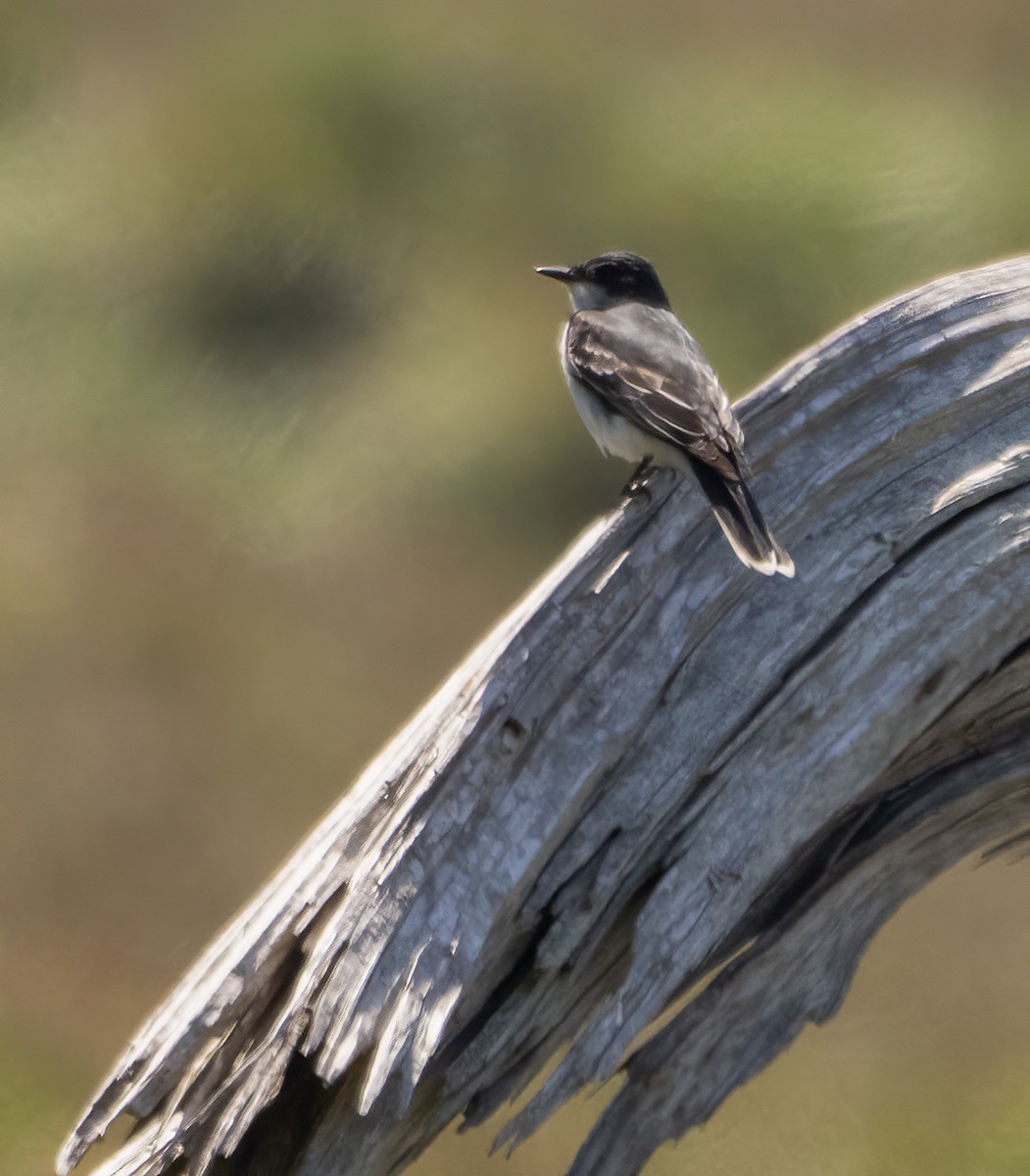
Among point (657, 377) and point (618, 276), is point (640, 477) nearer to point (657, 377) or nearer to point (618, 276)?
point (657, 377)

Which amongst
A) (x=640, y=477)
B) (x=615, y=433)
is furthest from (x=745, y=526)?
(x=615, y=433)

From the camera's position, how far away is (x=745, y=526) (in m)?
4.15

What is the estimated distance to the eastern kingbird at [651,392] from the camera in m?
4.24

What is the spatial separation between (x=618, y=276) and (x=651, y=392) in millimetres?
1433

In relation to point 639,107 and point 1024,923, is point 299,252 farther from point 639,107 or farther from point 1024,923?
point 1024,923

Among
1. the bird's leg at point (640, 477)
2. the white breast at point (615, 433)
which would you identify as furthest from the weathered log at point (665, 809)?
the white breast at point (615, 433)

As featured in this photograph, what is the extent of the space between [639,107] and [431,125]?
1702 millimetres

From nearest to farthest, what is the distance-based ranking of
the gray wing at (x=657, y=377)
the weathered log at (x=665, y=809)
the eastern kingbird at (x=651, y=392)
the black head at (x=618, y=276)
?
the weathered log at (x=665, y=809) → the eastern kingbird at (x=651, y=392) → the gray wing at (x=657, y=377) → the black head at (x=618, y=276)

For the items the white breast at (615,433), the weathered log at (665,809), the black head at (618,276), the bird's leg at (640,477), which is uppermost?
the black head at (618,276)

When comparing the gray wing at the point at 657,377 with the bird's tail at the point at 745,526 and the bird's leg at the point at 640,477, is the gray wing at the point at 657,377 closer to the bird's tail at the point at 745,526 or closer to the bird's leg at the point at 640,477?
the bird's tail at the point at 745,526

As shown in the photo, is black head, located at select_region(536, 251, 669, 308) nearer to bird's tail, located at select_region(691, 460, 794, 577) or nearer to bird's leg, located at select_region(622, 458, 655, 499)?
bird's leg, located at select_region(622, 458, 655, 499)

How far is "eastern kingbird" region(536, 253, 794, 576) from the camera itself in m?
4.24

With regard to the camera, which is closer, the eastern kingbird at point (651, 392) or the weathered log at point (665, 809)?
the weathered log at point (665, 809)

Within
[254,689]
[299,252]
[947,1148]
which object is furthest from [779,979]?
[299,252]
